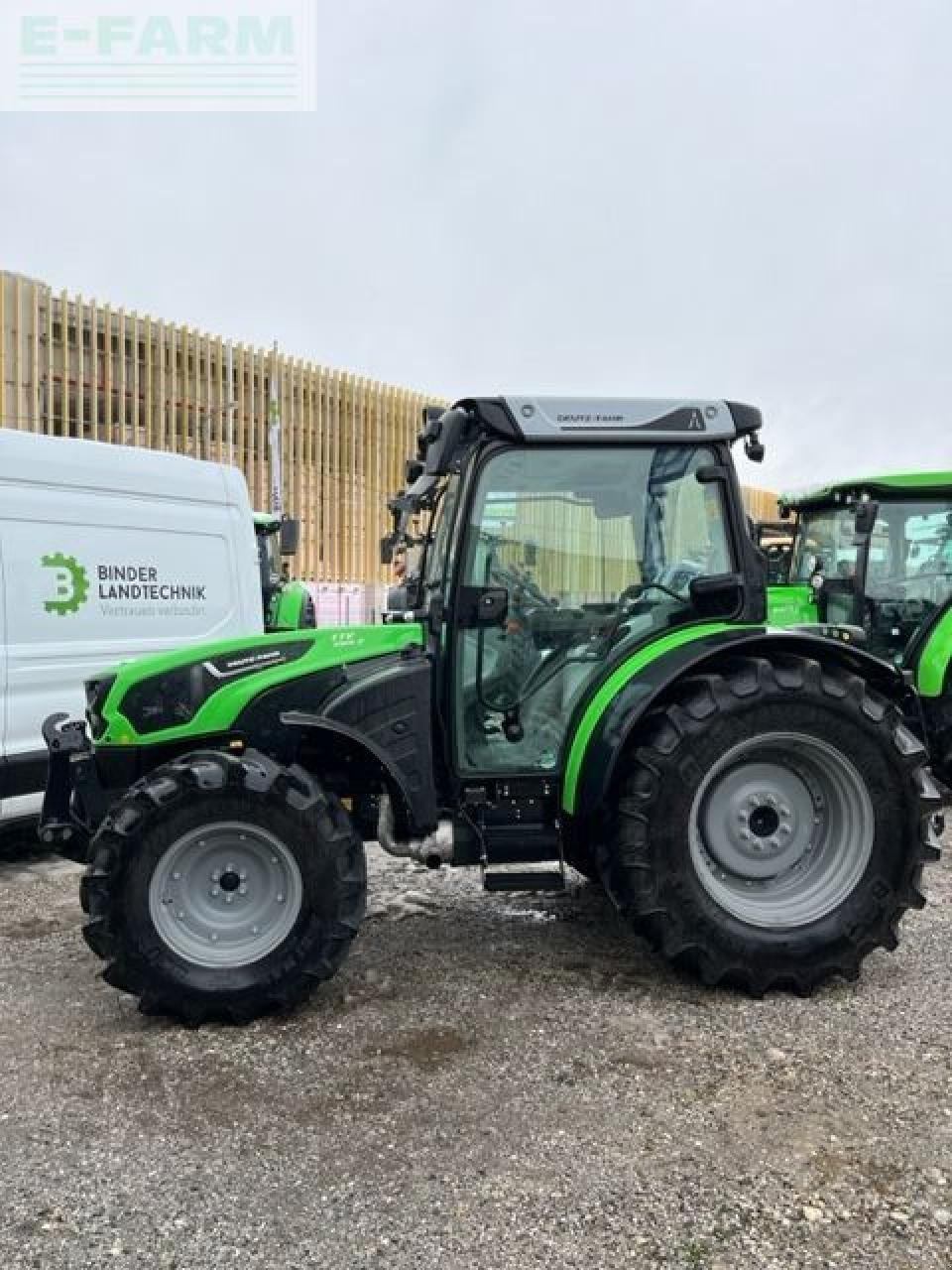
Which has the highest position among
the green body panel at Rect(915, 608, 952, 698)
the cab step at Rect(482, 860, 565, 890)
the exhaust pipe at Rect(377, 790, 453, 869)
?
the green body panel at Rect(915, 608, 952, 698)

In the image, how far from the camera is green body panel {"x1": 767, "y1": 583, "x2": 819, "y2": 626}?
26.5 ft

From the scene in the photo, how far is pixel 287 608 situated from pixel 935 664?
21.0 feet

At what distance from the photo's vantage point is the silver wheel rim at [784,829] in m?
4.04

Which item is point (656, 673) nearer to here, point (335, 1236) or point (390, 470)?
point (335, 1236)

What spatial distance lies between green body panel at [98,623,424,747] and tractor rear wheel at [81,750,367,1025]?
24cm

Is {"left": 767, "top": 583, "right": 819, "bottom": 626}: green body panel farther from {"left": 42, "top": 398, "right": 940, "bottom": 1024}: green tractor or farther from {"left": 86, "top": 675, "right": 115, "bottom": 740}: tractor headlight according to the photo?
{"left": 86, "top": 675, "right": 115, "bottom": 740}: tractor headlight

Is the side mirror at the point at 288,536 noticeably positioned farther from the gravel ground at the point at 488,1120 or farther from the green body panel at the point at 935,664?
the gravel ground at the point at 488,1120

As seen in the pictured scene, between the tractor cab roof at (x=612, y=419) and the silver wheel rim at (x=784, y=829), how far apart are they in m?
1.27

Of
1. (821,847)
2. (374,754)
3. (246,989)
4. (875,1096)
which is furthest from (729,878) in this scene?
(246,989)

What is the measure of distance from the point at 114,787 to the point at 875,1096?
9.58 feet

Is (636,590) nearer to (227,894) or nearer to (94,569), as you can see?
(227,894)

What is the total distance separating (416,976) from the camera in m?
4.11

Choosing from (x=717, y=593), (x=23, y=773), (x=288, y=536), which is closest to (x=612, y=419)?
(x=717, y=593)

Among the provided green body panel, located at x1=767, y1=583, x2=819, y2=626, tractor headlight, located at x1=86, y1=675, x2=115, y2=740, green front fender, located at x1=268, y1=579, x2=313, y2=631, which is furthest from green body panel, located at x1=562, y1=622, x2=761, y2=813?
green front fender, located at x1=268, y1=579, x2=313, y2=631
